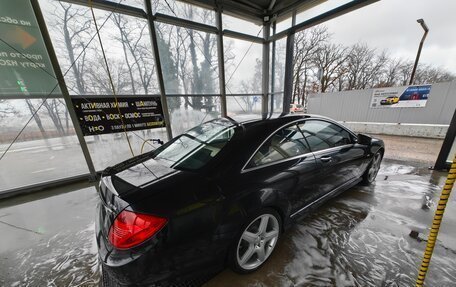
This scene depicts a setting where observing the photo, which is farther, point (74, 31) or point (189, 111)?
point (189, 111)

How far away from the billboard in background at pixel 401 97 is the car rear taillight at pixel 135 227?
34.9 feet

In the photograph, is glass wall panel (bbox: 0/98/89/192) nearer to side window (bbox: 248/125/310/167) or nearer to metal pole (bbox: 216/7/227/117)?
metal pole (bbox: 216/7/227/117)

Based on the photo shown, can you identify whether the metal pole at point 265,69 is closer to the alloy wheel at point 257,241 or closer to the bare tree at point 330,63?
the alloy wheel at point 257,241

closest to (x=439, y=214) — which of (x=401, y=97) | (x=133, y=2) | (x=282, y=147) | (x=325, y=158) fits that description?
(x=325, y=158)

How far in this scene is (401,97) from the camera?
754cm

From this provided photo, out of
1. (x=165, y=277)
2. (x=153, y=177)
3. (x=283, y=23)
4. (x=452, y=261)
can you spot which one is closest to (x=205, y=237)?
(x=165, y=277)

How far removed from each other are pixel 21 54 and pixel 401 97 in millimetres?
12207

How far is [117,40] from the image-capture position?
12.7 ft

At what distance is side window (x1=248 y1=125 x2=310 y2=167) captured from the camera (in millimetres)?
1504

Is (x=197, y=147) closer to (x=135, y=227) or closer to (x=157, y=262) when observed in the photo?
(x=135, y=227)

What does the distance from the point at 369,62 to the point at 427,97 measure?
15086 millimetres

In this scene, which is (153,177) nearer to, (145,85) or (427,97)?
(145,85)

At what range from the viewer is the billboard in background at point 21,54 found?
288cm

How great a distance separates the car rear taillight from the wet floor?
0.85 meters
